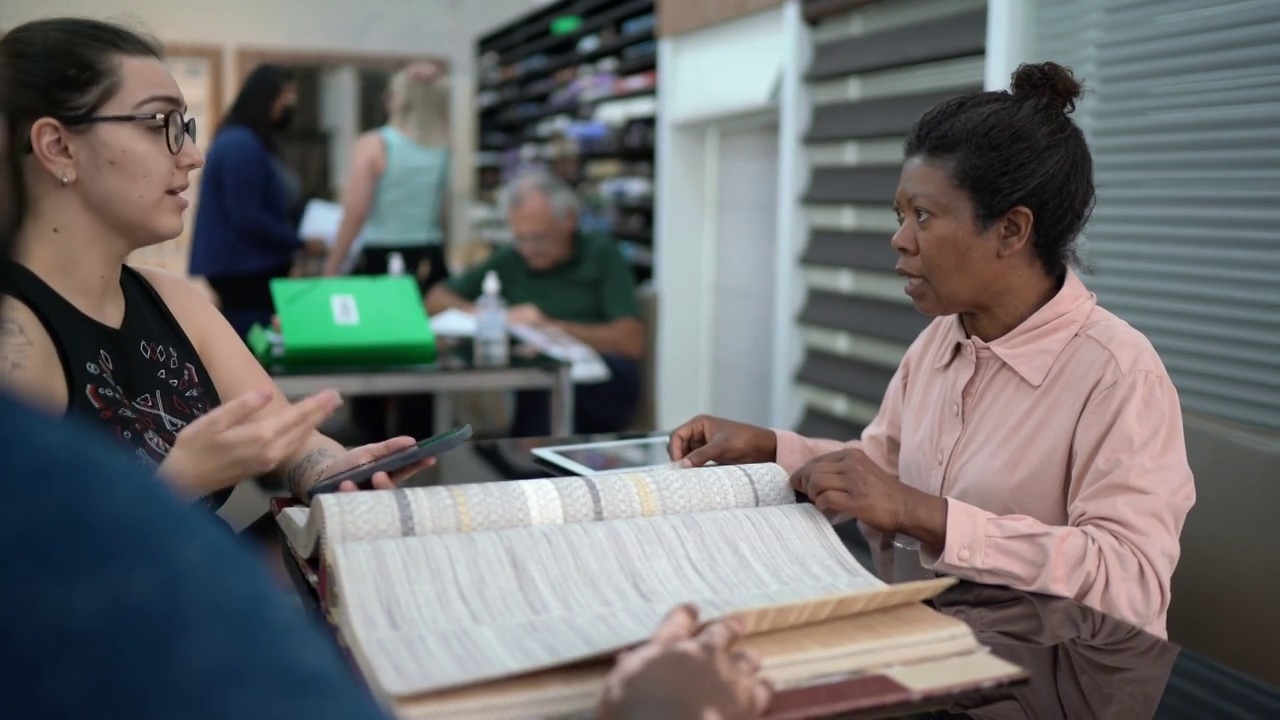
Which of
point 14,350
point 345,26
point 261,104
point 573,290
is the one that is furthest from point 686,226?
point 345,26

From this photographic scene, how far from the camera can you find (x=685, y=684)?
0.71 m

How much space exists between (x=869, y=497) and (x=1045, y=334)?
0.45 m

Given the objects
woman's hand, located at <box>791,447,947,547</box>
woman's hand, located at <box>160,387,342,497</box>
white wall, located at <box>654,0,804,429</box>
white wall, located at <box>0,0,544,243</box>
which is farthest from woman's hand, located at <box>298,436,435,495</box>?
white wall, located at <box>0,0,544,243</box>

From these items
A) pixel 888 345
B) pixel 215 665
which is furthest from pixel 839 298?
pixel 215 665

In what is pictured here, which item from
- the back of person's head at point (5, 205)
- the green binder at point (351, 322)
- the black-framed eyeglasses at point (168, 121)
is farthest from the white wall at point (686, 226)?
the back of person's head at point (5, 205)

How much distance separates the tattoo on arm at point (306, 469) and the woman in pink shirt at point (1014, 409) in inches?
18.6

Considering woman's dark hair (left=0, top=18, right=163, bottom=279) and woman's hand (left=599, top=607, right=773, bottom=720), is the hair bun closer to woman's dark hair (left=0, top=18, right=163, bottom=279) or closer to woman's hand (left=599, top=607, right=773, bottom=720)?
woman's hand (left=599, top=607, right=773, bottom=720)

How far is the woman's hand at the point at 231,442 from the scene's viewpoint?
1141 millimetres

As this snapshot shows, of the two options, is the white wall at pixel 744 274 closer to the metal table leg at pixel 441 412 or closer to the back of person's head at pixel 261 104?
the metal table leg at pixel 441 412

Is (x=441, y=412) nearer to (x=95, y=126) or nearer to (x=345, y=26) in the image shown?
(x=95, y=126)

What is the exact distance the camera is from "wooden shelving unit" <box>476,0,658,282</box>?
6777 millimetres

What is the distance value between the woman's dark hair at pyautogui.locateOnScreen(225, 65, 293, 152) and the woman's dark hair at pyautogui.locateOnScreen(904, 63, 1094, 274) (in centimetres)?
367

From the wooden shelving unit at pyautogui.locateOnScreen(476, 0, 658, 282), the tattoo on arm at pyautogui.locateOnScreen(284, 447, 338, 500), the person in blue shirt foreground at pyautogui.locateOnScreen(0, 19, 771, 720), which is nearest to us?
the person in blue shirt foreground at pyautogui.locateOnScreen(0, 19, 771, 720)

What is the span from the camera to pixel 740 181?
548 centimetres
